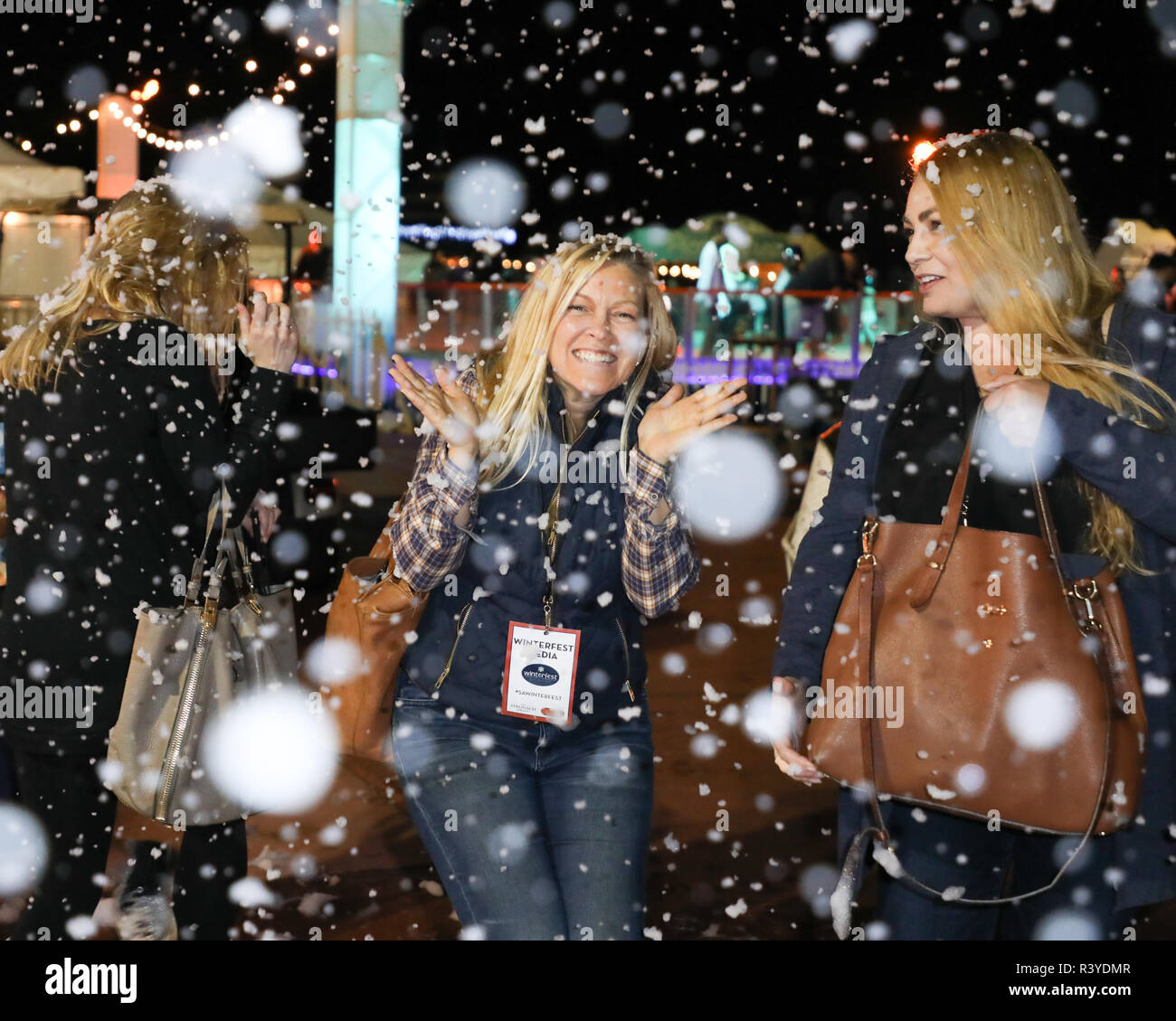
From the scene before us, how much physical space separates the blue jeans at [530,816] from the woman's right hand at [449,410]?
47 centimetres

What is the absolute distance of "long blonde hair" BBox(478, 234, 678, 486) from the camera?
2.62 metres

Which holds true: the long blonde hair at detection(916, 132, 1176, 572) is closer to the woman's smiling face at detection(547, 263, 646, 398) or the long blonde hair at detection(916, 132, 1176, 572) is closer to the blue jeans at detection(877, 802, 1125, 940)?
the woman's smiling face at detection(547, 263, 646, 398)

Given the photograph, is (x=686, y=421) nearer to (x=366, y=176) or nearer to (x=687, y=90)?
(x=366, y=176)

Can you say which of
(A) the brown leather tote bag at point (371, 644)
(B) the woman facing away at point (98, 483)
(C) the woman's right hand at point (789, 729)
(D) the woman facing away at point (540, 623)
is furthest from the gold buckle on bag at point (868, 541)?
(B) the woman facing away at point (98, 483)

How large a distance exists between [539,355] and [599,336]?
0.43 feet

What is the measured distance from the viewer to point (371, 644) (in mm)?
2434

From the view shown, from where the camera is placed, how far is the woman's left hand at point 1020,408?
208cm

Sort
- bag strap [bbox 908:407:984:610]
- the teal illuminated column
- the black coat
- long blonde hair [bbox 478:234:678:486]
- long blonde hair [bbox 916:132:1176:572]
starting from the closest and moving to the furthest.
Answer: bag strap [bbox 908:407:984:610] < long blonde hair [bbox 916:132:1176:572] < long blonde hair [bbox 478:234:678:486] < the black coat < the teal illuminated column

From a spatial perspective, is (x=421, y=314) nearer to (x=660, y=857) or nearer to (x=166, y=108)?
(x=166, y=108)

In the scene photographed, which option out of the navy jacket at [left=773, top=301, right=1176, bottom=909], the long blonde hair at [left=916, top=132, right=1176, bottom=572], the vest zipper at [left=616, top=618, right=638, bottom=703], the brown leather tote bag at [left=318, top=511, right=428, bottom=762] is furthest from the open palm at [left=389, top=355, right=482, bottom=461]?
the long blonde hair at [left=916, top=132, right=1176, bottom=572]

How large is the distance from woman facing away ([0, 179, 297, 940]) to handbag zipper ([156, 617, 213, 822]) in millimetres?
138

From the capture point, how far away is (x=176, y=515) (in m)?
2.92

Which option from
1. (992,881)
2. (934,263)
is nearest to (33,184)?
(934,263)

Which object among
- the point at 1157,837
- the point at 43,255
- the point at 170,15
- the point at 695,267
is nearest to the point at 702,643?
the point at 1157,837
